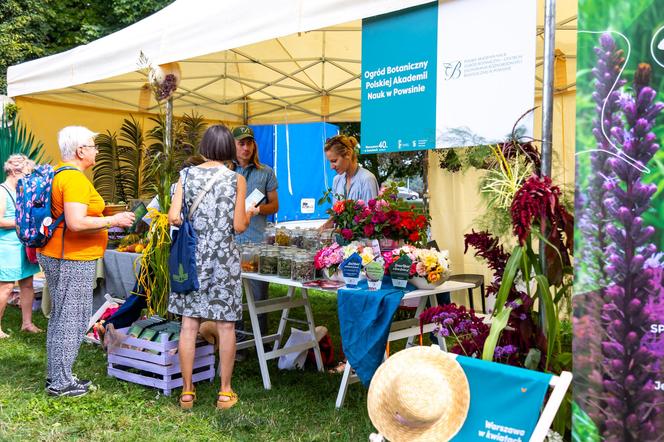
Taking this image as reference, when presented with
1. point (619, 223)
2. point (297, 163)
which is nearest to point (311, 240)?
point (619, 223)

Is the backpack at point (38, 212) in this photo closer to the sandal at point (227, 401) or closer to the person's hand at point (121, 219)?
the person's hand at point (121, 219)

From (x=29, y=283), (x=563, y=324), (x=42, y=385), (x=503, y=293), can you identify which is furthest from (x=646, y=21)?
(x=29, y=283)

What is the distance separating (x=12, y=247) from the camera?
512cm

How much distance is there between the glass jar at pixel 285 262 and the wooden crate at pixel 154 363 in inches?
29.7

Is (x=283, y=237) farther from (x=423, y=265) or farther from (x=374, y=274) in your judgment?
(x=423, y=265)

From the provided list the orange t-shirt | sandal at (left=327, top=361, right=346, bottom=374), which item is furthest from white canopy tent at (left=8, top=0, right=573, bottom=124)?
sandal at (left=327, top=361, right=346, bottom=374)

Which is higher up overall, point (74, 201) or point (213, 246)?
point (74, 201)

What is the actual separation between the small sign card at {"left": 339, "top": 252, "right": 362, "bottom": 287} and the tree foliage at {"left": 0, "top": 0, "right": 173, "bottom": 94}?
11.5 meters

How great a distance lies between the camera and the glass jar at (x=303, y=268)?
3514mm

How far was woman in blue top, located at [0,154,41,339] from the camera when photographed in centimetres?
499

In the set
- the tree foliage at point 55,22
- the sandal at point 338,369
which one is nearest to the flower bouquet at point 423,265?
the sandal at point 338,369

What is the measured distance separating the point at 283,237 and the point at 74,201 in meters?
1.24

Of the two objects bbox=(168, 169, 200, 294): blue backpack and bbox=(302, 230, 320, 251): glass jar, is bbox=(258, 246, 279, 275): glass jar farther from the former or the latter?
bbox=(168, 169, 200, 294): blue backpack

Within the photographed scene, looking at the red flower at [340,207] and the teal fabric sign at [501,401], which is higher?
the red flower at [340,207]
